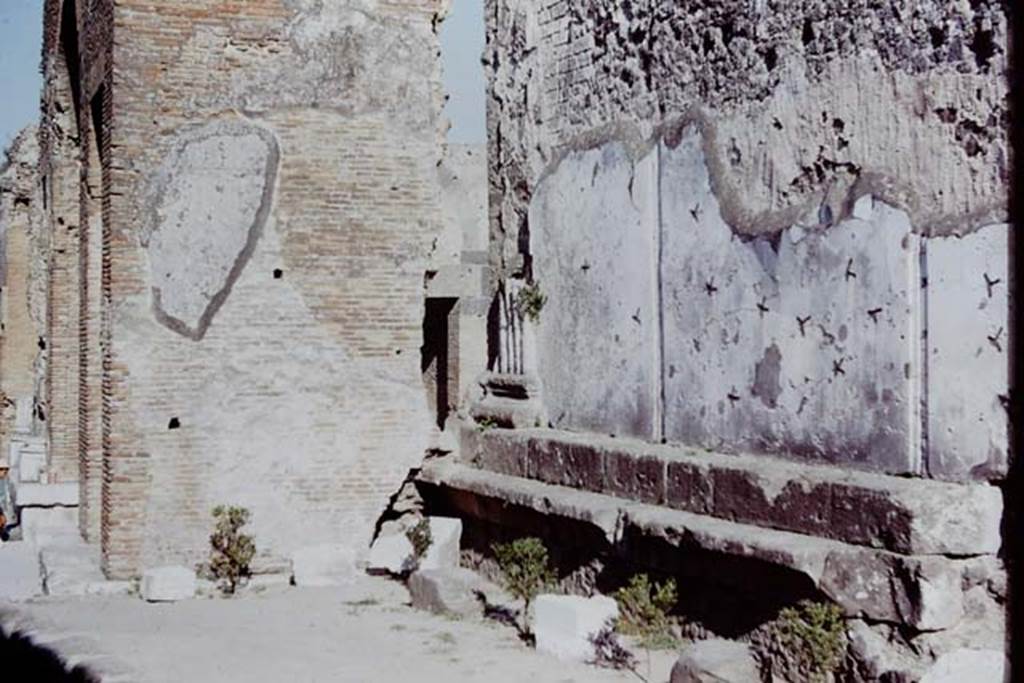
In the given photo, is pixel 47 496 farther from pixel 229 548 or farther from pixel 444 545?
pixel 444 545

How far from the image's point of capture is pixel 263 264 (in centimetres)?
888

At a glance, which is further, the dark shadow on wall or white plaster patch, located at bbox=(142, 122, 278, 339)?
white plaster patch, located at bbox=(142, 122, 278, 339)

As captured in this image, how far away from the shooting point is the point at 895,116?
553 cm

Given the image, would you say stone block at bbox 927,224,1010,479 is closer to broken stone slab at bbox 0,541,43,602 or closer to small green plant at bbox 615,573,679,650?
small green plant at bbox 615,573,679,650

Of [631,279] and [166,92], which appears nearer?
[631,279]

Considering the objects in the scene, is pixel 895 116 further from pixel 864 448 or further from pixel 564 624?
pixel 564 624

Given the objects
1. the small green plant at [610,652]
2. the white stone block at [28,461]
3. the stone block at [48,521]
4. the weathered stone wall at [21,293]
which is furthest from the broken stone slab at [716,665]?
the weathered stone wall at [21,293]

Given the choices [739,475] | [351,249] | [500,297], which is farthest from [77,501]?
[739,475]

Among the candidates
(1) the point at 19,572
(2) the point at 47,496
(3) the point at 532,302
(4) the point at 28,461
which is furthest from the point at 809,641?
(4) the point at 28,461

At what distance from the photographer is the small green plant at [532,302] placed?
8242mm

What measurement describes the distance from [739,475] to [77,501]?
704cm

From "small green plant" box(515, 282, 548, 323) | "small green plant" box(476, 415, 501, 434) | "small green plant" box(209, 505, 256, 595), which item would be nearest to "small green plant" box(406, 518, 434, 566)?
"small green plant" box(476, 415, 501, 434)

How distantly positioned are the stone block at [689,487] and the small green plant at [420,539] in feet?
8.02

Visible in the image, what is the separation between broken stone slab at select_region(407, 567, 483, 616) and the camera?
7.64 m
